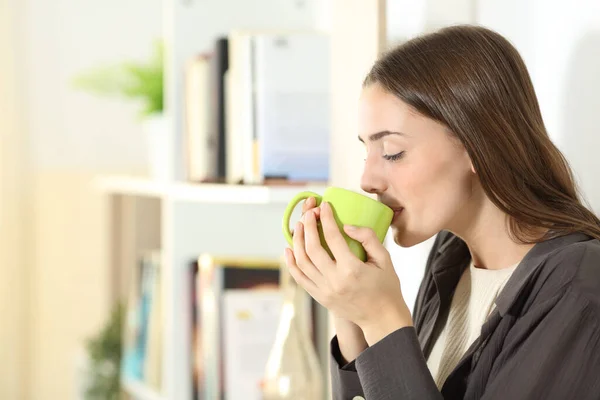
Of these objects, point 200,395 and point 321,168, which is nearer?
point 321,168

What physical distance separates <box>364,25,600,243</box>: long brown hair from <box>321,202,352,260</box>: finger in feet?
0.51

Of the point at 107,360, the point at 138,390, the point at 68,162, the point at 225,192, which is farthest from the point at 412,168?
the point at 68,162

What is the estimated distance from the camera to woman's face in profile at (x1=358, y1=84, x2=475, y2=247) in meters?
0.97

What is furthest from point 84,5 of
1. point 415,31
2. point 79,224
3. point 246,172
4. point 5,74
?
point 415,31

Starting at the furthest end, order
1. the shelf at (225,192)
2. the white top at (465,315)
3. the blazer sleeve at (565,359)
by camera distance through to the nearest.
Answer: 1. the shelf at (225,192)
2. the white top at (465,315)
3. the blazer sleeve at (565,359)

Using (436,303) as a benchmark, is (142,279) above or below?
below

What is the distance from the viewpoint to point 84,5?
298cm

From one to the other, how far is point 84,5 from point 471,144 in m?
2.33

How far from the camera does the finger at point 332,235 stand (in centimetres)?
95

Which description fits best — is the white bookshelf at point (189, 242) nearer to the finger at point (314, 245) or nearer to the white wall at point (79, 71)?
the finger at point (314, 245)

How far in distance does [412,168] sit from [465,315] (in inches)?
9.5

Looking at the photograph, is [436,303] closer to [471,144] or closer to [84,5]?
[471,144]

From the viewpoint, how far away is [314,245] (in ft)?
3.17

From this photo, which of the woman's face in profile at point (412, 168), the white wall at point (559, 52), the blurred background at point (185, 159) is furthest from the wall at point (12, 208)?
the woman's face in profile at point (412, 168)
